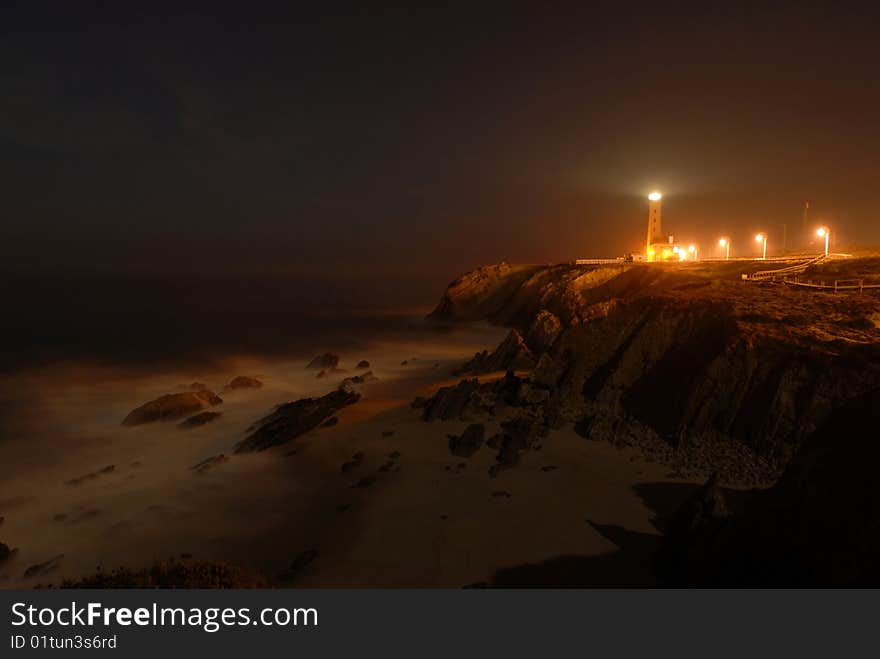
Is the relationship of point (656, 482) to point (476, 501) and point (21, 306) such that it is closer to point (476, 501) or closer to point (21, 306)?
point (476, 501)

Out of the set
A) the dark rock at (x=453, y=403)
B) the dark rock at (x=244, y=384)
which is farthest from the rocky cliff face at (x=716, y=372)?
the dark rock at (x=244, y=384)

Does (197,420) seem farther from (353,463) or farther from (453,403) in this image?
(453,403)

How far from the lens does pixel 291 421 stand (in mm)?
26922

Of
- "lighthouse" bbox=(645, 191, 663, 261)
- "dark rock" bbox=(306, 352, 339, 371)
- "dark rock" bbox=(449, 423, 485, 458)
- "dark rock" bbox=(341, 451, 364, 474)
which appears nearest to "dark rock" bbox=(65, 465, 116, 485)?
"dark rock" bbox=(341, 451, 364, 474)

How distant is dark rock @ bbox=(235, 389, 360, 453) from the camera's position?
2552 centimetres

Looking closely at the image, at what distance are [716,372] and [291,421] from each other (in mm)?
20468

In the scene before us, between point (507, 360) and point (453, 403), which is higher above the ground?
point (507, 360)

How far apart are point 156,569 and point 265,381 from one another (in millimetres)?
31903

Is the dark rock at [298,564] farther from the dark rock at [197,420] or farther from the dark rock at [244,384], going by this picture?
the dark rock at [244,384]

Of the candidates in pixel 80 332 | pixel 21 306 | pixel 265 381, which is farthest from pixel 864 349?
pixel 21 306

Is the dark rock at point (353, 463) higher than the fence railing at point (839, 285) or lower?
lower

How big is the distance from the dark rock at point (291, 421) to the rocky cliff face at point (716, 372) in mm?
11932

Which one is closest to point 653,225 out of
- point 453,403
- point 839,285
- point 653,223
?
point 653,223

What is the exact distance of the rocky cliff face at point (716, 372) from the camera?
18078mm
